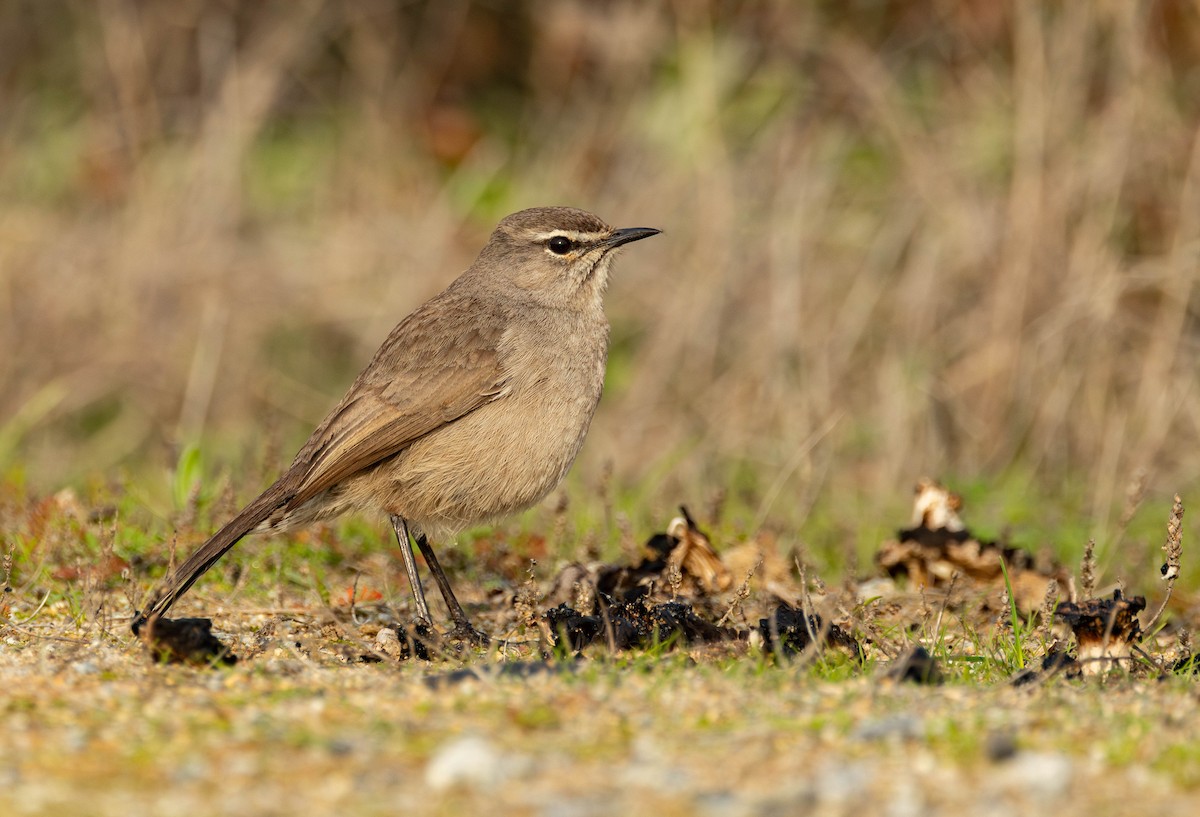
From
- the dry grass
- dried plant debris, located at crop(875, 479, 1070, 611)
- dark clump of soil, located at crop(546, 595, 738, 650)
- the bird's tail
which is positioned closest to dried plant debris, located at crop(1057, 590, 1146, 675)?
the dry grass

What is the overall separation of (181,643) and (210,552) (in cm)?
105

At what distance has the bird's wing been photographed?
671 centimetres

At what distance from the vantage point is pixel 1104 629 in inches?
207

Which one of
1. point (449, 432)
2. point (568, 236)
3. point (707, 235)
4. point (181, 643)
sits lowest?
point (181, 643)

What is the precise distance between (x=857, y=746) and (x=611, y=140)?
9.51 m

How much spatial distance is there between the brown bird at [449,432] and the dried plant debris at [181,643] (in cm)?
133

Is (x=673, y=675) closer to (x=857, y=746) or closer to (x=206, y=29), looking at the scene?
(x=857, y=746)

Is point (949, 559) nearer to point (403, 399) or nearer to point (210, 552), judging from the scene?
point (403, 399)

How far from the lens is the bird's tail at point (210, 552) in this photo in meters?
5.64

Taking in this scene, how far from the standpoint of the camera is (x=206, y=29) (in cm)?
1462

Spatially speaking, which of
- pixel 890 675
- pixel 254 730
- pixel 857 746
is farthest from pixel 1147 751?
pixel 254 730

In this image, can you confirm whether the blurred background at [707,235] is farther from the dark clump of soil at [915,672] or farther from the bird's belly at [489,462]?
the dark clump of soil at [915,672]

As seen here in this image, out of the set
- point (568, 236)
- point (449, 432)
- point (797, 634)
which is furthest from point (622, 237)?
point (797, 634)

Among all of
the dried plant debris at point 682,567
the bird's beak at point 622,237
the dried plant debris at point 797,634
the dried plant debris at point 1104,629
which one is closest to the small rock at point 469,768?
the dried plant debris at point 797,634
